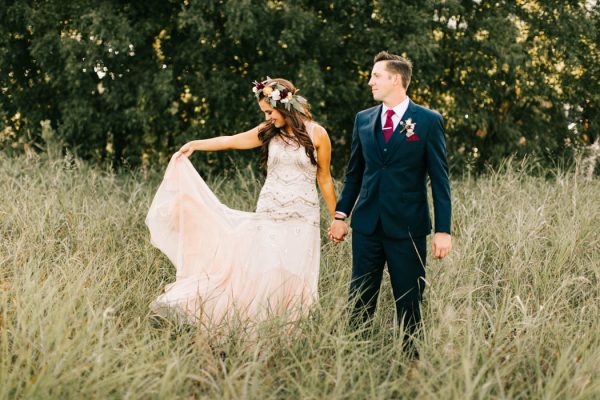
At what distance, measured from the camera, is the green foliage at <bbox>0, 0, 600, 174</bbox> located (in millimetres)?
8258

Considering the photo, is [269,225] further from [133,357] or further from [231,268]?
[133,357]

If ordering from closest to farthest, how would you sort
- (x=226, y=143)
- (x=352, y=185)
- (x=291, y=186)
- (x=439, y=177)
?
(x=439, y=177) < (x=352, y=185) < (x=291, y=186) < (x=226, y=143)

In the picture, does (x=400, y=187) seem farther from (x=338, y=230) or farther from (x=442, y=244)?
(x=338, y=230)

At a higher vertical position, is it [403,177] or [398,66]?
[398,66]

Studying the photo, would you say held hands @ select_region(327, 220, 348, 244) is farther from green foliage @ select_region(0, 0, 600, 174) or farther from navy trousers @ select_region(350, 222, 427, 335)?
green foliage @ select_region(0, 0, 600, 174)

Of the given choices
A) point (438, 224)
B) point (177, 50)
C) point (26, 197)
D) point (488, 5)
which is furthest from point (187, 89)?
point (438, 224)

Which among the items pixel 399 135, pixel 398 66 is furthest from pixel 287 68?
pixel 399 135

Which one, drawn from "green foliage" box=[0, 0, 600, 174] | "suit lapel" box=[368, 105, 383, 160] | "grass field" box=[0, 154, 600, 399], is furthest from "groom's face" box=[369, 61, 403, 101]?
"green foliage" box=[0, 0, 600, 174]

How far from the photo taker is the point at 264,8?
7941 millimetres

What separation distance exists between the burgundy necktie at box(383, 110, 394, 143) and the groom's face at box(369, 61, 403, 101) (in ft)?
0.32

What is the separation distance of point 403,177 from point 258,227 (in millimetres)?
1258

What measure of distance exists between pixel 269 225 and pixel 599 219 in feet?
11.0

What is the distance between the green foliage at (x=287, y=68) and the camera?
325 inches

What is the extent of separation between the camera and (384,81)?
331cm
